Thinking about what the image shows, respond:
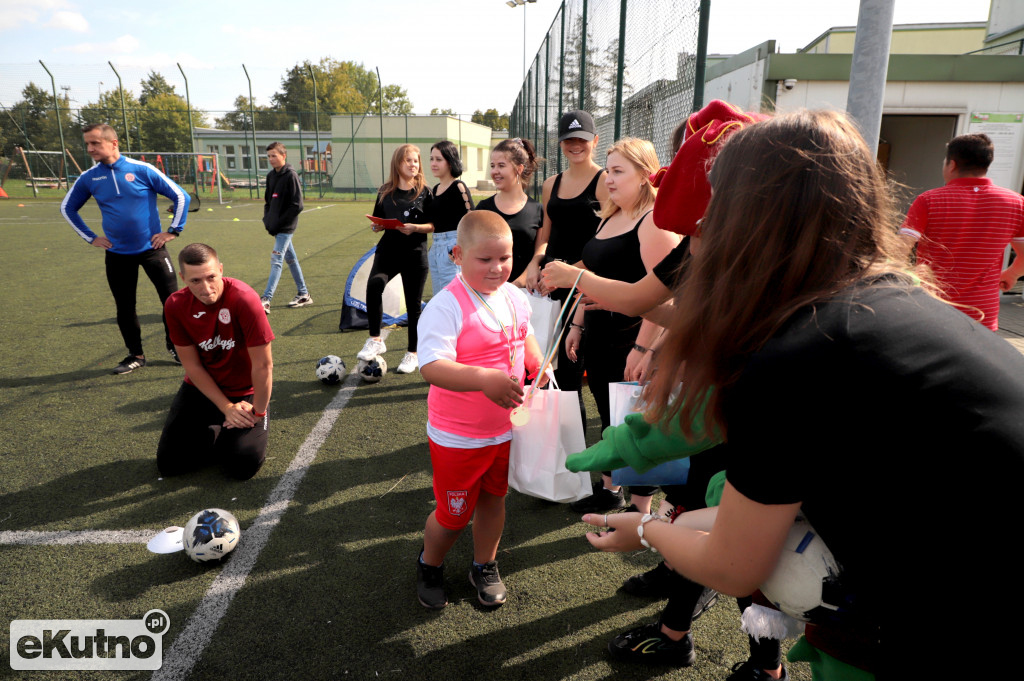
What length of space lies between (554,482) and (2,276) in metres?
11.9

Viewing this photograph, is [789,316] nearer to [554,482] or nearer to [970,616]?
[970,616]

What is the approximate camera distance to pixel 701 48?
13.1 feet

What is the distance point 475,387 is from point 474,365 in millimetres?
279

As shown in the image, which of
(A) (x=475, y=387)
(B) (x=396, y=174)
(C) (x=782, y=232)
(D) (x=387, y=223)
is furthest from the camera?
(B) (x=396, y=174)

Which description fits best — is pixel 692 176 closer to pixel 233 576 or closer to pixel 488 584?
pixel 488 584

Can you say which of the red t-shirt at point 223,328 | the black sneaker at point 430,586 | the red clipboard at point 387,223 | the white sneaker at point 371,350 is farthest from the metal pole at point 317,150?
the black sneaker at point 430,586

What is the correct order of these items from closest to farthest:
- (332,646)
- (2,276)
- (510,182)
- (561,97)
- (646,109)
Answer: (332,646)
(510,182)
(646,109)
(2,276)
(561,97)

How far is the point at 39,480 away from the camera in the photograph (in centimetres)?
378

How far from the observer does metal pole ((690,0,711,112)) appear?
12.9ft

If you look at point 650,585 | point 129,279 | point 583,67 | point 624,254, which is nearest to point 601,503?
point 650,585

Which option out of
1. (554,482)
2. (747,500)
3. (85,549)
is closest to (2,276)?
(85,549)

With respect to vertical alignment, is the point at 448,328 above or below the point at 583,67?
below

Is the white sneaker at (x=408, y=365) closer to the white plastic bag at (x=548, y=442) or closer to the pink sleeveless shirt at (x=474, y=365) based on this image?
the pink sleeveless shirt at (x=474, y=365)

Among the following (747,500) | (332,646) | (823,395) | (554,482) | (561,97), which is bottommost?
(332,646)
